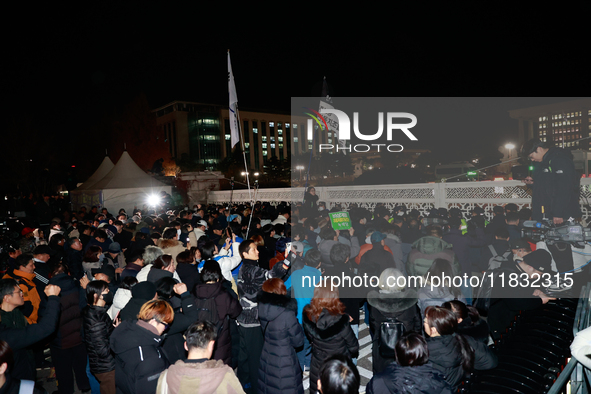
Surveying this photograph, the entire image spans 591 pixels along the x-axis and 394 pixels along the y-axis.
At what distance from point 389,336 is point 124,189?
1778cm

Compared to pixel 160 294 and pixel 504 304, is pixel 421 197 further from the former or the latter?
pixel 160 294

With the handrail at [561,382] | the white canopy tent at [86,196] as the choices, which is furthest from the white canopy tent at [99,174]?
the handrail at [561,382]

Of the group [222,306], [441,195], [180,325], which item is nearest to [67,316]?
[180,325]

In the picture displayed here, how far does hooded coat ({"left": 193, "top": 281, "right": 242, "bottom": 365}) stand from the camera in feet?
12.5

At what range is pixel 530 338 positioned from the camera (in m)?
3.17

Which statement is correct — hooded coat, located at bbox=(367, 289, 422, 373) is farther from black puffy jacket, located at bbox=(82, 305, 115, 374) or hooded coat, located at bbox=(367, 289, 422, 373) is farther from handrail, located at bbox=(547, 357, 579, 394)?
black puffy jacket, located at bbox=(82, 305, 115, 374)

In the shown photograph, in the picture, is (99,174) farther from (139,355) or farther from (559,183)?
(559,183)

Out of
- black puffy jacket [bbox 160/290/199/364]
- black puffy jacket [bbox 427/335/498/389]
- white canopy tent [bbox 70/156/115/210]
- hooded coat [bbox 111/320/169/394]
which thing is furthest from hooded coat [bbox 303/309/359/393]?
white canopy tent [bbox 70/156/115/210]

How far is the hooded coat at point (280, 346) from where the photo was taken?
338 centimetres

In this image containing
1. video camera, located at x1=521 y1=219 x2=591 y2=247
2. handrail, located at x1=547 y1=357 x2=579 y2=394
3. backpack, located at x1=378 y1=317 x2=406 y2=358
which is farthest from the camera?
video camera, located at x1=521 y1=219 x2=591 y2=247

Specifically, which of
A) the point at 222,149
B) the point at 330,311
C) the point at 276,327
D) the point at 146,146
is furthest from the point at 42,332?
the point at 222,149

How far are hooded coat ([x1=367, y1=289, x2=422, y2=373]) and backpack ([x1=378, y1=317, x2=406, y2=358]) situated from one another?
0.64 feet

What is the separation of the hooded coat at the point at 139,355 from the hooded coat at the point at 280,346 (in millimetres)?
1031

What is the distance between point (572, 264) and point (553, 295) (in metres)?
1.07
